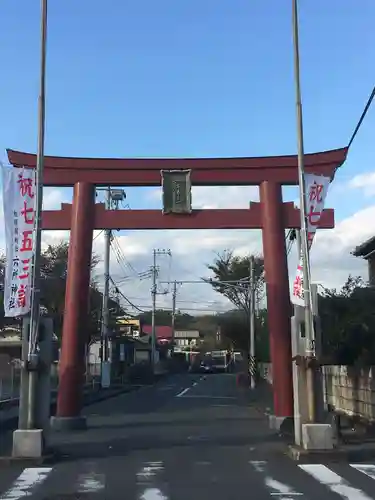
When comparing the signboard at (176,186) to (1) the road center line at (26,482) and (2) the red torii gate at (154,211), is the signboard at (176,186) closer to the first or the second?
(2) the red torii gate at (154,211)

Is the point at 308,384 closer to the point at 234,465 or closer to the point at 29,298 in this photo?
the point at 234,465

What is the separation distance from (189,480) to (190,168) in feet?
34.8

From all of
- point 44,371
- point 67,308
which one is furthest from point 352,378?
point 44,371

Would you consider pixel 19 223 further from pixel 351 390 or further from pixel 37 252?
pixel 351 390

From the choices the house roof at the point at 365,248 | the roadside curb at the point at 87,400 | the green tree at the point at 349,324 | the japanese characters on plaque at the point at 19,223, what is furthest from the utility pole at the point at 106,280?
the japanese characters on plaque at the point at 19,223

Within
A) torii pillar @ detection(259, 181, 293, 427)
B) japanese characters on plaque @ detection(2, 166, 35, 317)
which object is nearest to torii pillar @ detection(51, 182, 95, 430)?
japanese characters on plaque @ detection(2, 166, 35, 317)

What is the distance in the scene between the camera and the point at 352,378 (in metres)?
21.0

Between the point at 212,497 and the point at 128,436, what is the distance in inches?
336

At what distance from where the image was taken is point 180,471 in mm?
11531

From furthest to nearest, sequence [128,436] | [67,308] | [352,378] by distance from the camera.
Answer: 1. [352,378]
2. [67,308]
3. [128,436]

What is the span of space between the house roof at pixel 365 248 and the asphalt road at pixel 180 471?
37.7ft

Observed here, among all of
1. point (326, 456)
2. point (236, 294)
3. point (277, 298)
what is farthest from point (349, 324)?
point (236, 294)

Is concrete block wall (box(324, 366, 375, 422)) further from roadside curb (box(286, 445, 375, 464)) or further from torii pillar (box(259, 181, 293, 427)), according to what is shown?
roadside curb (box(286, 445, 375, 464))

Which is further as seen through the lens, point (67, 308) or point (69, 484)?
point (67, 308)
